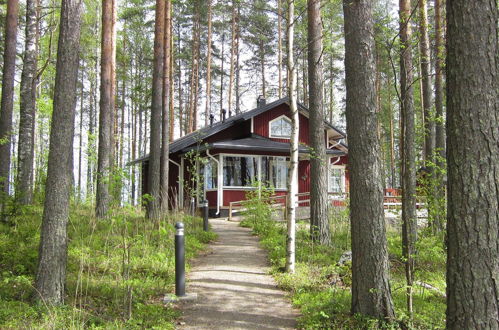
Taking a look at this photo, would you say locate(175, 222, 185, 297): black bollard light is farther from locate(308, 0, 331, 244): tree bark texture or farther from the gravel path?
locate(308, 0, 331, 244): tree bark texture

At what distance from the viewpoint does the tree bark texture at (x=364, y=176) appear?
4258mm

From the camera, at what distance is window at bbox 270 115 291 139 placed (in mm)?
19203

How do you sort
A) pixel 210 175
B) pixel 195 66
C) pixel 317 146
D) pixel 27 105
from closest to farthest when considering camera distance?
pixel 317 146 → pixel 27 105 → pixel 210 175 → pixel 195 66

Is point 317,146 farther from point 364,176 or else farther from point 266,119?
point 266,119

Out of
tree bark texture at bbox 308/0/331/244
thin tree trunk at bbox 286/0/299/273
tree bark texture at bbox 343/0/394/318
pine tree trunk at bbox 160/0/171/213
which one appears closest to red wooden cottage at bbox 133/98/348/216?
pine tree trunk at bbox 160/0/171/213

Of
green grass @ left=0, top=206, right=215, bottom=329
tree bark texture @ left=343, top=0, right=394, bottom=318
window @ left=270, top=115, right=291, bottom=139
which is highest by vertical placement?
window @ left=270, top=115, right=291, bottom=139

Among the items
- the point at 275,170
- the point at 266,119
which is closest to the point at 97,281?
the point at 275,170

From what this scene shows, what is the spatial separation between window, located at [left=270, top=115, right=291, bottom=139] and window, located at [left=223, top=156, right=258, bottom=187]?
2.59 metres

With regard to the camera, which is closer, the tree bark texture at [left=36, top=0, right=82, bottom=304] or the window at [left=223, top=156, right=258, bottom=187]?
the tree bark texture at [left=36, top=0, right=82, bottom=304]

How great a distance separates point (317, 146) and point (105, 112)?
6229 millimetres

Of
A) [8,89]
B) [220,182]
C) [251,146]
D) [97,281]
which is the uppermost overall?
[8,89]

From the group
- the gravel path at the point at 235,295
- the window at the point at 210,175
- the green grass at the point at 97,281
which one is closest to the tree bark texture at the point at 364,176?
the gravel path at the point at 235,295

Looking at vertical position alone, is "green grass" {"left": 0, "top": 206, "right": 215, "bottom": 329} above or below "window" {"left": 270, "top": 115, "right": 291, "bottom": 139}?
below

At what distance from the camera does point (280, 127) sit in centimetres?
1941
